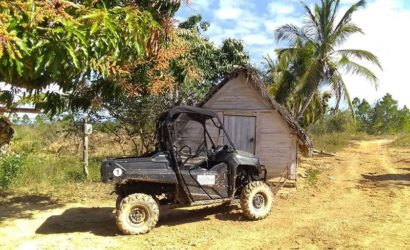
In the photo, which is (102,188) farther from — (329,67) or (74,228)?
(329,67)

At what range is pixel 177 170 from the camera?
26.2 feet

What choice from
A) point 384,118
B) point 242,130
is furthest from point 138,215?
point 384,118

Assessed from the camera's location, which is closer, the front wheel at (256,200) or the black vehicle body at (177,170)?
the black vehicle body at (177,170)

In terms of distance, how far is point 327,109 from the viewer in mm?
30266

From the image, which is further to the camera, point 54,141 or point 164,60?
point 54,141

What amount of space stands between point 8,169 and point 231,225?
22.2 feet

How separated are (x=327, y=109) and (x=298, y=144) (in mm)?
17779

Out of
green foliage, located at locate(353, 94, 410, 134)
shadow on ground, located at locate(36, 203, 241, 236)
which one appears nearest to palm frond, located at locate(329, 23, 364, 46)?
shadow on ground, located at locate(36, 203, 241, 236)

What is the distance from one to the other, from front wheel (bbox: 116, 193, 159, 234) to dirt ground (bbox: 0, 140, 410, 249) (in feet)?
0.56

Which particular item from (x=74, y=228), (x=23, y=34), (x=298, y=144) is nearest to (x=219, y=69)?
(x=298, y=144)

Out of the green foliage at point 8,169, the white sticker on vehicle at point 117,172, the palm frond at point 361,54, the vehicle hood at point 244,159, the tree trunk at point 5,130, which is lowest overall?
the green foliage at point 8,169

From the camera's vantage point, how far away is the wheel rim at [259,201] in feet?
29.3

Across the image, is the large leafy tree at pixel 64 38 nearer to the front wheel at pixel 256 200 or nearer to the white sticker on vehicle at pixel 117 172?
the white sticker on vehicle at pixel 117 172

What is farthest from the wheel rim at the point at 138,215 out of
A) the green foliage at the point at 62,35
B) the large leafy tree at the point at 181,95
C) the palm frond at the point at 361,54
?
the palm frond at the point at 361,54
